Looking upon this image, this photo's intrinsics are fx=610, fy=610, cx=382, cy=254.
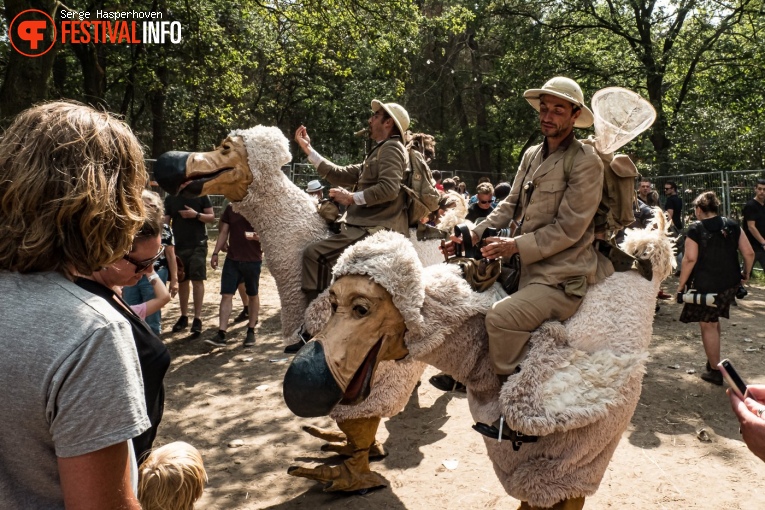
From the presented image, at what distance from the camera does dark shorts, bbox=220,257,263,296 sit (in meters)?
7.95

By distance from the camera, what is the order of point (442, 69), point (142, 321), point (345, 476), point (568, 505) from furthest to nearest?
point (442, 69), point (345, 476), point (568, 505), point (142, 321)

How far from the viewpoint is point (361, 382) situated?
8.71ft

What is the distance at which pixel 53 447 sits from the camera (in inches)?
50.2

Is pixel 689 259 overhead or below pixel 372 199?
below

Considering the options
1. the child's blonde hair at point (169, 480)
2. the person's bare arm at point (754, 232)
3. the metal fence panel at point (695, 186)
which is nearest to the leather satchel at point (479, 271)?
the child's blonde hair at point (169, 480)

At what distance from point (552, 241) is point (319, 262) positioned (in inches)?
73.7

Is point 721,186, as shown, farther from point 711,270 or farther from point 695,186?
point 711,270

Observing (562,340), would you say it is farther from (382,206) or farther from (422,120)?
(422,120)

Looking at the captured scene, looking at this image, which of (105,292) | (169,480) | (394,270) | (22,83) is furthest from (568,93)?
(22,83)

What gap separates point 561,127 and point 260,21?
22.4 m

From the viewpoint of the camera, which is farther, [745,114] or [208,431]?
[745,114]

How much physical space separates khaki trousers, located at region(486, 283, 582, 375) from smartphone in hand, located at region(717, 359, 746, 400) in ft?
3.36

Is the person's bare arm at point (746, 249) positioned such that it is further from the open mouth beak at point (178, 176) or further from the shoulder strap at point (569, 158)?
the open mouth beak at point (178, 176)

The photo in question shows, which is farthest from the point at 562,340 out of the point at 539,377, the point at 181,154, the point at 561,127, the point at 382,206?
the point at 181,154
